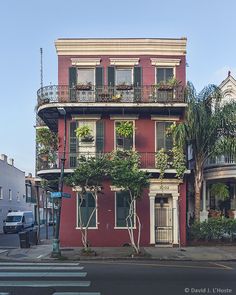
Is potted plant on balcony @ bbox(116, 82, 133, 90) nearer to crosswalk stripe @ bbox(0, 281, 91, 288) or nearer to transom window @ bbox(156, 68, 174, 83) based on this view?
transom window @ bbox(156, 68, 174, 83)

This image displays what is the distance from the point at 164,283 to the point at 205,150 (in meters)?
14.7

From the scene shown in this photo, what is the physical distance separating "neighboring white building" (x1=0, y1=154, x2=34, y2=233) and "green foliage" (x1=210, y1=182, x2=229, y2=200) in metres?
24.6

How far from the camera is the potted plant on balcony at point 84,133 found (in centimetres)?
2570

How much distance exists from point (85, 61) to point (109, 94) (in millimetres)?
2621

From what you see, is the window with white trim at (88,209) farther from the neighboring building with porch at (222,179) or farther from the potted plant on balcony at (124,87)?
the neighboring building with porch at (222,179)

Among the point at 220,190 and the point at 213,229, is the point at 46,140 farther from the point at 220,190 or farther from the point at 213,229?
the point at 213,229

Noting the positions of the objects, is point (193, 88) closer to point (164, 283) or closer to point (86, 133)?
point (86, 133)

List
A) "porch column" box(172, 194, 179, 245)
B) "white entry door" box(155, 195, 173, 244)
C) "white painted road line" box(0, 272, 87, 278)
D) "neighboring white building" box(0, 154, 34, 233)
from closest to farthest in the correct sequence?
"white painted road line" box(0, 272, 87, 278) < "porch column" box(172, 194, 179, 245) < "white entry door" box(155, 195, 173, 244) < "neighboring white building" box(0, 154, 34, 233)

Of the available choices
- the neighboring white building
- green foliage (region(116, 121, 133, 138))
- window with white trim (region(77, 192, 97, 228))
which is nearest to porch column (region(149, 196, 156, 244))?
window with white trim (region(77, 192, 97, 228))

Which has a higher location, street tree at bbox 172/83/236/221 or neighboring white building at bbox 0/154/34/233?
street tree at bbox 172/83/236/221

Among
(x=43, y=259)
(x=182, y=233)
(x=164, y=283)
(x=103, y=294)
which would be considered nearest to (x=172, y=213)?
(x=182, y=233)

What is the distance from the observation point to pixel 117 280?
13.0 metres

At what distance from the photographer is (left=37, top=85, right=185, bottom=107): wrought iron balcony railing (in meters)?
26.2

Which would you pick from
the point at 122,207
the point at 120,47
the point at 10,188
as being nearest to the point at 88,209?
the point at 122,207
